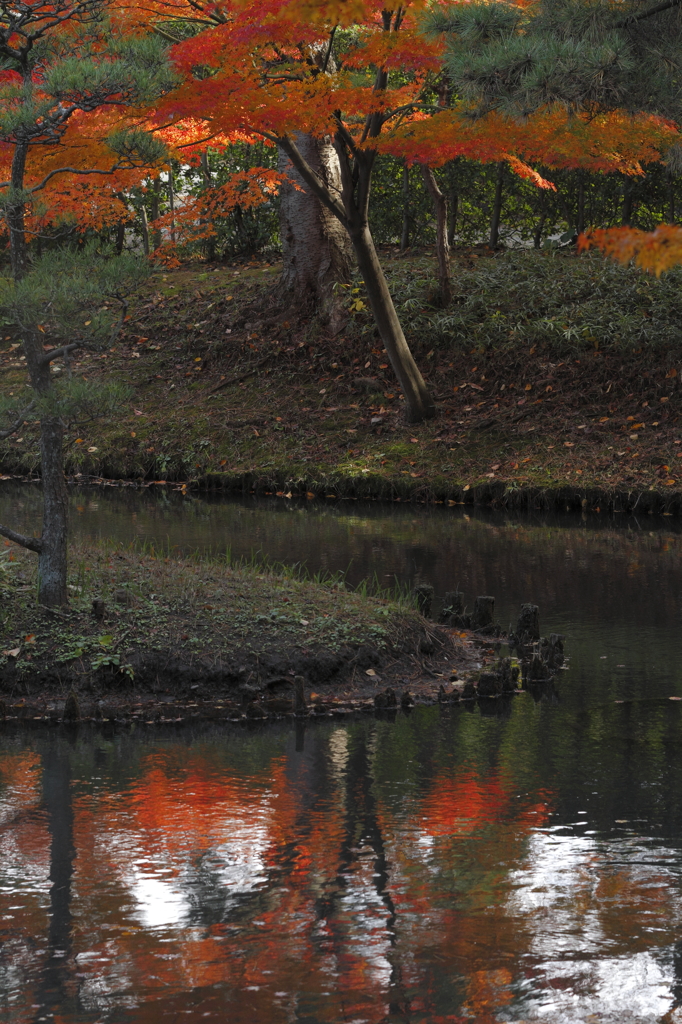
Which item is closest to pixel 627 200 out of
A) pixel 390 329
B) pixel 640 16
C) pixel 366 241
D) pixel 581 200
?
pixel 581 200

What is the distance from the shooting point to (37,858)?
4.64 meters

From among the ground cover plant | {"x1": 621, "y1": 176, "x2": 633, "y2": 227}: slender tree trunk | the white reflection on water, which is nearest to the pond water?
the white reflection on water

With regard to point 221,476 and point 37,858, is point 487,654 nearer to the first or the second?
point 37,858

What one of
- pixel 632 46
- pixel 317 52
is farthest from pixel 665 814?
pixel 317 52

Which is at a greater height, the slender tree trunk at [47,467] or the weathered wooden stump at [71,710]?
the slender tree trunk at [47,467]

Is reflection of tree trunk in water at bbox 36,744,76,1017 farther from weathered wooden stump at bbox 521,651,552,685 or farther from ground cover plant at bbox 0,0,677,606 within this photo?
weathered wooden stump at bbox 521,651,552,685

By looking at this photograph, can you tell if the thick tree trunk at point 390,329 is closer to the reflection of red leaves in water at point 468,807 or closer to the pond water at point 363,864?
the pond water at point 363,864

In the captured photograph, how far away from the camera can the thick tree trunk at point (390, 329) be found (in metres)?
15.1

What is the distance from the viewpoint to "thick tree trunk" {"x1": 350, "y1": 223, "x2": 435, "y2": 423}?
49.5ft

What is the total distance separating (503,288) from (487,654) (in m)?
12.1

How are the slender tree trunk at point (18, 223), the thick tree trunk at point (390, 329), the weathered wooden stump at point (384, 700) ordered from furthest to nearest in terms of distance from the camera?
the thick tree trunk at point (390, 329) → the slender tree trunk at point (18, 223) → the weathered wooden stump at point (384, 700)

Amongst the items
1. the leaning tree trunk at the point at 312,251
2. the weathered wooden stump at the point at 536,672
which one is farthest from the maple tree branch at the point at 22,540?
the leaning tree trunk at the point at 312,251

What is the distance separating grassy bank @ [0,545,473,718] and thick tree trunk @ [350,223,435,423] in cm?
828

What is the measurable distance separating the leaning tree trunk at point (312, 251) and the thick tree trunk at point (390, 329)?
3001 millimetres
